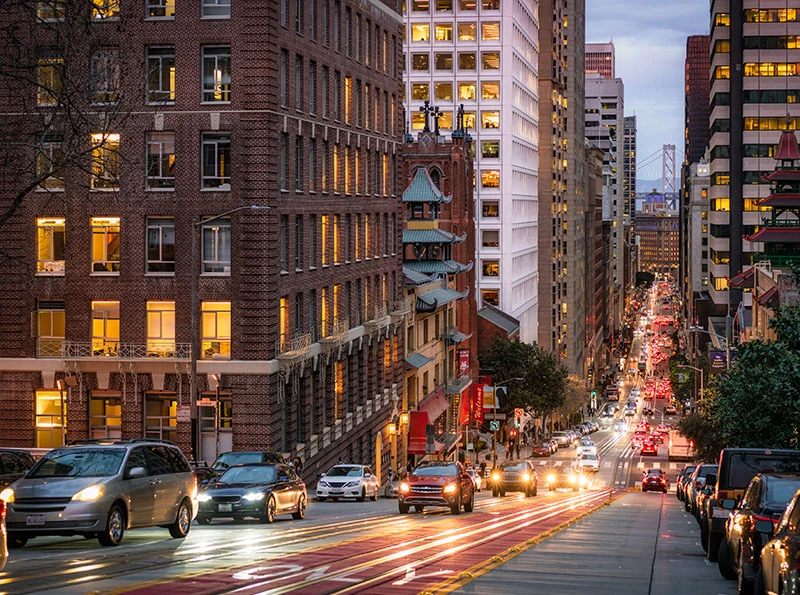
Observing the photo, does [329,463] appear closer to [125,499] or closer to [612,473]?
[125,499]

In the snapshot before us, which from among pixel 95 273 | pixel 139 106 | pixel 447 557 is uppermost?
pixel 139 106

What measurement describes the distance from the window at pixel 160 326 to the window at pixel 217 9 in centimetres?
1103

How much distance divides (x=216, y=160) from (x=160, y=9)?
604 centimetres

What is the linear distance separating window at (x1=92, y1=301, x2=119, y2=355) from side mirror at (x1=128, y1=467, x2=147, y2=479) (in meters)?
27.6

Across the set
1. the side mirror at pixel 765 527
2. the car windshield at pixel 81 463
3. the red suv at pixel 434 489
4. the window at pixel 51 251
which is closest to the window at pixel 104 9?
the window at pixel 51 251

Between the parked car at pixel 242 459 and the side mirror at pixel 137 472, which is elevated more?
the side mirror at pixel 137 472

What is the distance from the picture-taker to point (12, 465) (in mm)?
29906

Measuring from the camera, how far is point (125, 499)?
23.1 metres

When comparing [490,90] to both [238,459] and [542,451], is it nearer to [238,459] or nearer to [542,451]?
[542,451]

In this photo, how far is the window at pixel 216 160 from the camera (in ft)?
163

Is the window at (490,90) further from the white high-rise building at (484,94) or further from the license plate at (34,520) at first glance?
the license plate at (34,520)

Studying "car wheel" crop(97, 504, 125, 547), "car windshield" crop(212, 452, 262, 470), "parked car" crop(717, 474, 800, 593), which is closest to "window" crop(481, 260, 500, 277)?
"car windshield" crop(212, 452, 262, 470)

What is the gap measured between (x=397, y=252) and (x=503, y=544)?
169 feet

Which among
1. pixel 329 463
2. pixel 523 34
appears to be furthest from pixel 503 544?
pixel 523 34
